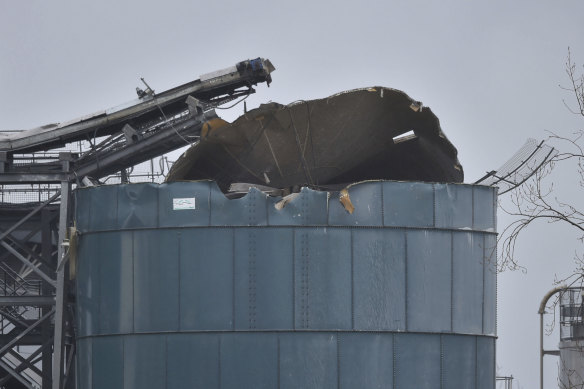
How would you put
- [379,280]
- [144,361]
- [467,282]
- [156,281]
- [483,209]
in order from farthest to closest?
1. [483,209]
2. [467,282]
3. [156,281]
4. [144,361]
5. [379,280]

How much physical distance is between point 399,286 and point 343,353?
267cm

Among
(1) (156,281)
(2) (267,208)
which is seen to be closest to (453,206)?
(2) (267,208)

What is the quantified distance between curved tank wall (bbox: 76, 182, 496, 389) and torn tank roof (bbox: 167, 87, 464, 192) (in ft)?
7.97

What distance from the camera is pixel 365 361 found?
38.7m

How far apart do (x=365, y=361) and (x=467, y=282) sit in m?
4.31

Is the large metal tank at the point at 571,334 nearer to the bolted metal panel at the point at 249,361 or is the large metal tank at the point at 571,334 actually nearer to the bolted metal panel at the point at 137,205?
the bolted metal panel at the point at 249,361

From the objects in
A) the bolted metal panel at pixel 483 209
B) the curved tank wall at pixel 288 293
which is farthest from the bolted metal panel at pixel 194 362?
the bolted metal panel at pixel 483 209

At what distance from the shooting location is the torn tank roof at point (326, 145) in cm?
4109

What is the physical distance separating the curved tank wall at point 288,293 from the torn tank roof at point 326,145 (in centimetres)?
243

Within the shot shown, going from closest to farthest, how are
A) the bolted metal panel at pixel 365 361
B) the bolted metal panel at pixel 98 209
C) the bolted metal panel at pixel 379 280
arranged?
1. the bolted metal panel at pixel 365 361
2. the bolted metal panel at pixel 379 280
3. the bolted metal panel at pixel 98 209

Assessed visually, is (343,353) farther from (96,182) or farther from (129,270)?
(96,182)

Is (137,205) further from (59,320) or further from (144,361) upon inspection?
(59,320)

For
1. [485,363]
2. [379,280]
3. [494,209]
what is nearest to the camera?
[379,280]

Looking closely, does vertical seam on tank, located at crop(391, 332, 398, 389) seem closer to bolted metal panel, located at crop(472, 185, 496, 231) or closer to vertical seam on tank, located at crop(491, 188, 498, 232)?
bolted metal panel, located at crop(472, 185, 496, 231)
